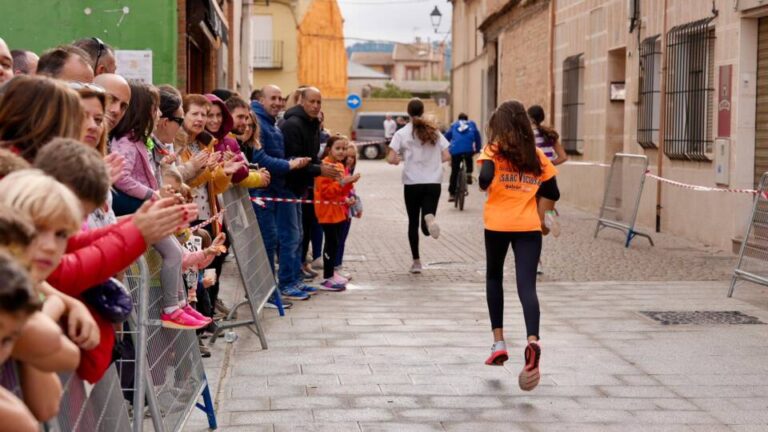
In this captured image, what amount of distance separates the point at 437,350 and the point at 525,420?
190 cm

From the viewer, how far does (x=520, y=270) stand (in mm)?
7168

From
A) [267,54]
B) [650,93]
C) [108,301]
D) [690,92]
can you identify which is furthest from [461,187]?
[267,54]

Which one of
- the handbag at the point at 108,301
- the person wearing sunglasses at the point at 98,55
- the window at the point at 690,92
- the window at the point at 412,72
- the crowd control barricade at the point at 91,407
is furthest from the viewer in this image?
the window at the point at 412,72

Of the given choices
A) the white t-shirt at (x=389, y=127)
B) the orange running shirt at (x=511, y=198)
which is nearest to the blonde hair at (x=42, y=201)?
the orange running shirt at (x=511, y=198)

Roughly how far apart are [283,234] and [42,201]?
7.42 m

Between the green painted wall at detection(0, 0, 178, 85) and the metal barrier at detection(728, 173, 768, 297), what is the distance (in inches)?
251

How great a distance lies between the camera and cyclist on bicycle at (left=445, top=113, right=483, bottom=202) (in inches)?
898

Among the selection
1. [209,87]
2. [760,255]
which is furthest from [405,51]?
[760,255]

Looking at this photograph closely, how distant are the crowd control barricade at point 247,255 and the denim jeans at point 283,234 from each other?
0.97 meters

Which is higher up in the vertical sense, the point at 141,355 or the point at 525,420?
the point at 141,355

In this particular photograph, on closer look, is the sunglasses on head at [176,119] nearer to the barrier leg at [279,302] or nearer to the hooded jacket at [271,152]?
the barrier leg at [279,302]

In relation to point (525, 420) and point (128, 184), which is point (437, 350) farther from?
point (128, 184)

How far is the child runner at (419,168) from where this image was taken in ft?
40.1

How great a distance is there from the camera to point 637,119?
1838 centimetres
